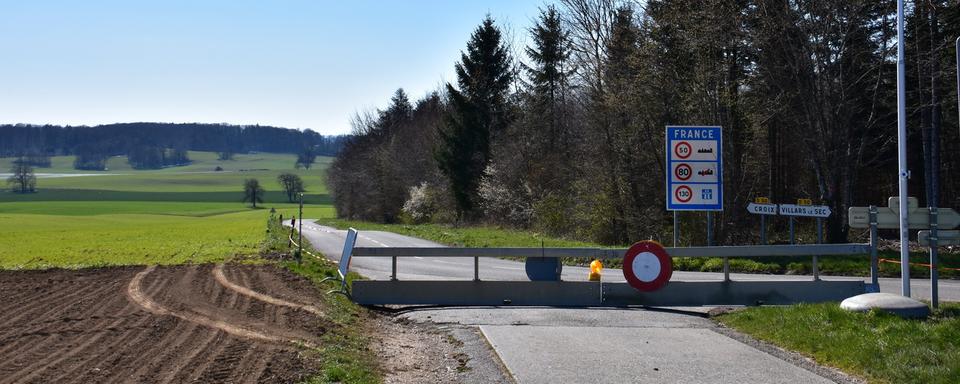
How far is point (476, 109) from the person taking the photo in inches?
2213

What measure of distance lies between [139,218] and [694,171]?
281 feet

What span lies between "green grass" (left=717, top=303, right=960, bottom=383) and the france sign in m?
5.12

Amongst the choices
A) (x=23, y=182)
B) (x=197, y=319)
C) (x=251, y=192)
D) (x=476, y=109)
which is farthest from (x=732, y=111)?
(x=23, y=182)

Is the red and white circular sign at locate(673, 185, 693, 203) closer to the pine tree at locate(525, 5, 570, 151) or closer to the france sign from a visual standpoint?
the france sign

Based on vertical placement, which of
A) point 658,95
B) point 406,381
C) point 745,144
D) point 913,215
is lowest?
point 406,381

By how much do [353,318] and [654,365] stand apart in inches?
221

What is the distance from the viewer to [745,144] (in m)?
29.9

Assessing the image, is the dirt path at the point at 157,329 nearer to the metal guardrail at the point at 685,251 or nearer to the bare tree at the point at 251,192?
the metal guardrail at the point at 685,251

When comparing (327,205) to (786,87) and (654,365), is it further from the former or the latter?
(654,365)

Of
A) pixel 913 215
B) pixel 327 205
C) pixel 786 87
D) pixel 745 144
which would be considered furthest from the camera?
pixel 327 205

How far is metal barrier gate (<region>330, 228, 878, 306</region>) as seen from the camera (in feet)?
46.7

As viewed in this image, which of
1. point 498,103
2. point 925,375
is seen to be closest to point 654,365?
point 925,375

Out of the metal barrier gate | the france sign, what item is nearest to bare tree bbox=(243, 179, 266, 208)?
the france sign

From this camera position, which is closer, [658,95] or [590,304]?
[590,304]
